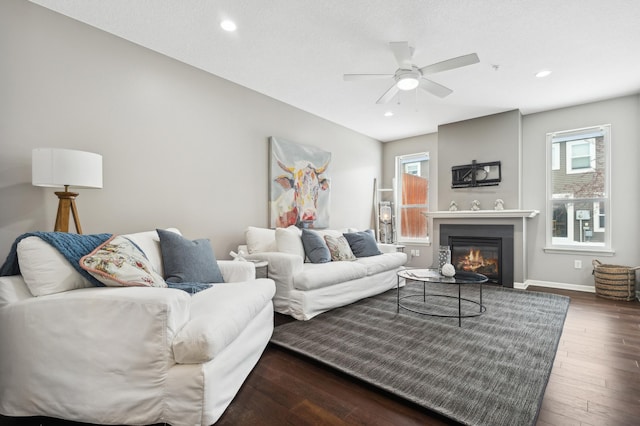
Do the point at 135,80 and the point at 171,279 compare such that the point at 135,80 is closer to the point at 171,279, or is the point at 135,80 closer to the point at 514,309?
the point at 171,279

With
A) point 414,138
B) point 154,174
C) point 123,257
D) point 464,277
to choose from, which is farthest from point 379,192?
point 123,257

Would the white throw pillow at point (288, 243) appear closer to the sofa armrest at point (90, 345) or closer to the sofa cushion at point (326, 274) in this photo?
the sofa cushion at point (326, 274)

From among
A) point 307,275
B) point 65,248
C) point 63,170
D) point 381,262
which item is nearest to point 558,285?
point 381,262

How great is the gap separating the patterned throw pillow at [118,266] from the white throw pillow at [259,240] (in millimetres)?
1666

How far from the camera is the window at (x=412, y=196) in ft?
20.1

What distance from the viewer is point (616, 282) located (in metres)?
3.96

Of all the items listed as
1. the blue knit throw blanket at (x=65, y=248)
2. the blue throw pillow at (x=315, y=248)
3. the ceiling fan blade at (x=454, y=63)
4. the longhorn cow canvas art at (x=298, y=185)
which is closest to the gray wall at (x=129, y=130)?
the longhorn cow canvas art at (x=298, y=185)

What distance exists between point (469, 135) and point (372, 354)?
14.0ft

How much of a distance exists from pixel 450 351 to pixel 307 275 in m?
1.37

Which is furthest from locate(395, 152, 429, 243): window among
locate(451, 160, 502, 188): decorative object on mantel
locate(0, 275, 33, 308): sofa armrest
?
locate(0, 275, 33, 308): sofa armrest

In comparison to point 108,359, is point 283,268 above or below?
above

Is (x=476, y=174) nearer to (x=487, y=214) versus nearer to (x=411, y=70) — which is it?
(x=487, y=214)

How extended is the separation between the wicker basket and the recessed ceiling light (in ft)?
16.7

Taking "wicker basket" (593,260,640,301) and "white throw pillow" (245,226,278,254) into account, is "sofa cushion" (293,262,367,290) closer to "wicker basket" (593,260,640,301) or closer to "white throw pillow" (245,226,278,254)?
"white throw pillow" (245,226,278,254)
